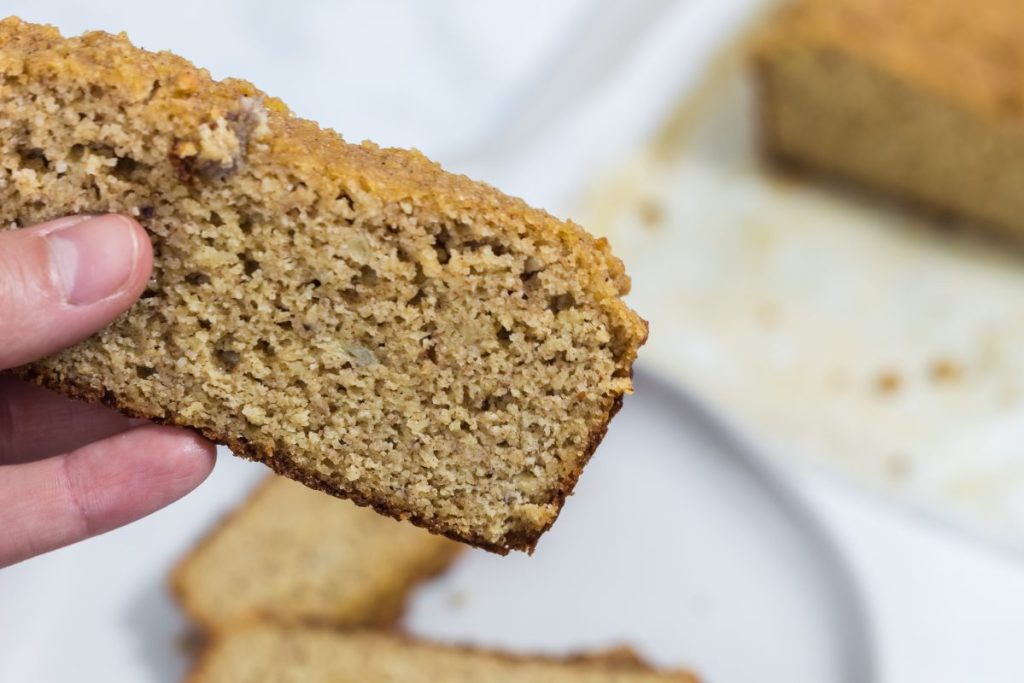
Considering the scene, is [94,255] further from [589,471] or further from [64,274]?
[589,471]

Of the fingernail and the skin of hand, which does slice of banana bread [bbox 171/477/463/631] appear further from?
the fingernail

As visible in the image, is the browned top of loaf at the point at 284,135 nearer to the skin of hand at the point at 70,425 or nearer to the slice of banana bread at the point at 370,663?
the skin of hand at the point at 70,425

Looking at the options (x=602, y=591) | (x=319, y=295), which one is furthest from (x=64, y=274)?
(x=602, y=591)

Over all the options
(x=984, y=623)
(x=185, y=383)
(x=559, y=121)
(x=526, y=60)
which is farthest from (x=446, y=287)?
(x=526, y=60)

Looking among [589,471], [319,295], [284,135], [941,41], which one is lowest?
[319,295]

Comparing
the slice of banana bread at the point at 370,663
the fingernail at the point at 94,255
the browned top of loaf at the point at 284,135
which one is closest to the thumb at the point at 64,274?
the fingernail at the point at 94,255

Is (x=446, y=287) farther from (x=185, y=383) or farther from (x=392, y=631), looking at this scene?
(x=392, y=631)
